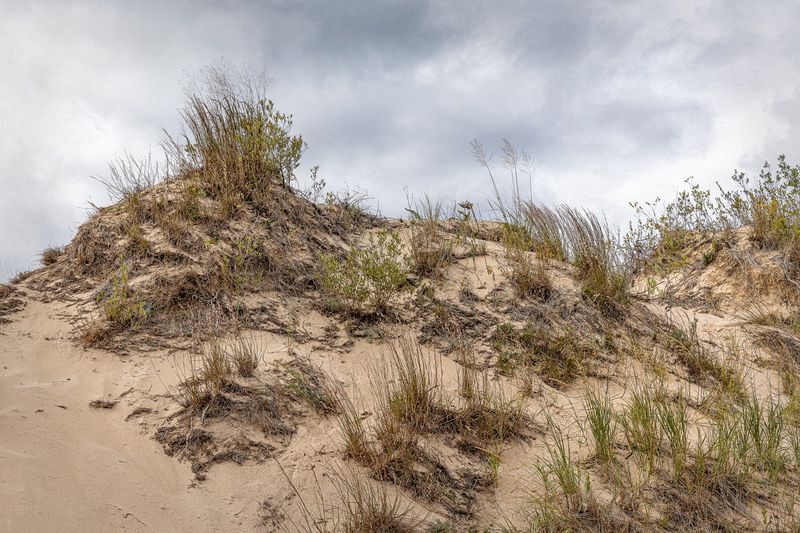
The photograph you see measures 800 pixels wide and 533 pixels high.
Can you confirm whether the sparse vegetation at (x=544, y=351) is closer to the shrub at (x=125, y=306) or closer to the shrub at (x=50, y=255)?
the shrub at (x=125, y=306)

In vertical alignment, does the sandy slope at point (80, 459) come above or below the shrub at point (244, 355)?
below

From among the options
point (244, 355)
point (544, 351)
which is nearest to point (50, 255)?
point (244, 355)

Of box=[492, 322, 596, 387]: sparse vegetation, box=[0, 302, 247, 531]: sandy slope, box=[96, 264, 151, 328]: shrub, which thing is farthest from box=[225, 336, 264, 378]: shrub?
box=[492, 322, 596, 387]: sparse vegetation

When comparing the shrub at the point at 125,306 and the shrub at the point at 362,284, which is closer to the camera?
the shrub at the point at 125,306

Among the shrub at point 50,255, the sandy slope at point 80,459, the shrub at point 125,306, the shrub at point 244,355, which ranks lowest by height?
the sandy slope at point 80,459

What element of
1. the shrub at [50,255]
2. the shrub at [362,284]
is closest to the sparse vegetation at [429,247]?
the shrub at [362,284]

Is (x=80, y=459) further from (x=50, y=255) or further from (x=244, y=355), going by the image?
(x=50, y=255)

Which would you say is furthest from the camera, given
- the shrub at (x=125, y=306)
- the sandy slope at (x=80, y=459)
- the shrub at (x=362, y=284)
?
the shrub at (x=362, y=284)

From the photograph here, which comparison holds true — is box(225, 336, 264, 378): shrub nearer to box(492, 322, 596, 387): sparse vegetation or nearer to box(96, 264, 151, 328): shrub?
box(96, 264, 151, 328): shrub

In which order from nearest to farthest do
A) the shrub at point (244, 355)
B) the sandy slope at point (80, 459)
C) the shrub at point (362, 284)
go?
1. the sandy slope at point (80, 459)
2. the shrub at point (244, 355)
3. the shrub at point (362, 284)

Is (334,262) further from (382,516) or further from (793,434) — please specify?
(793,434)

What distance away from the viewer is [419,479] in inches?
150

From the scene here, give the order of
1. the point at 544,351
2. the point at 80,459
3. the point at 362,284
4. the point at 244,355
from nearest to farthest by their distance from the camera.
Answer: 1. the point at 80,459
2. the point at 244,355
3. the point at 544,351
4. the point at 362,284

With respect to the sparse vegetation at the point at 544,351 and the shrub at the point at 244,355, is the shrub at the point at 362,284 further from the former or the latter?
the sparse vegetation at the point at 544,351
